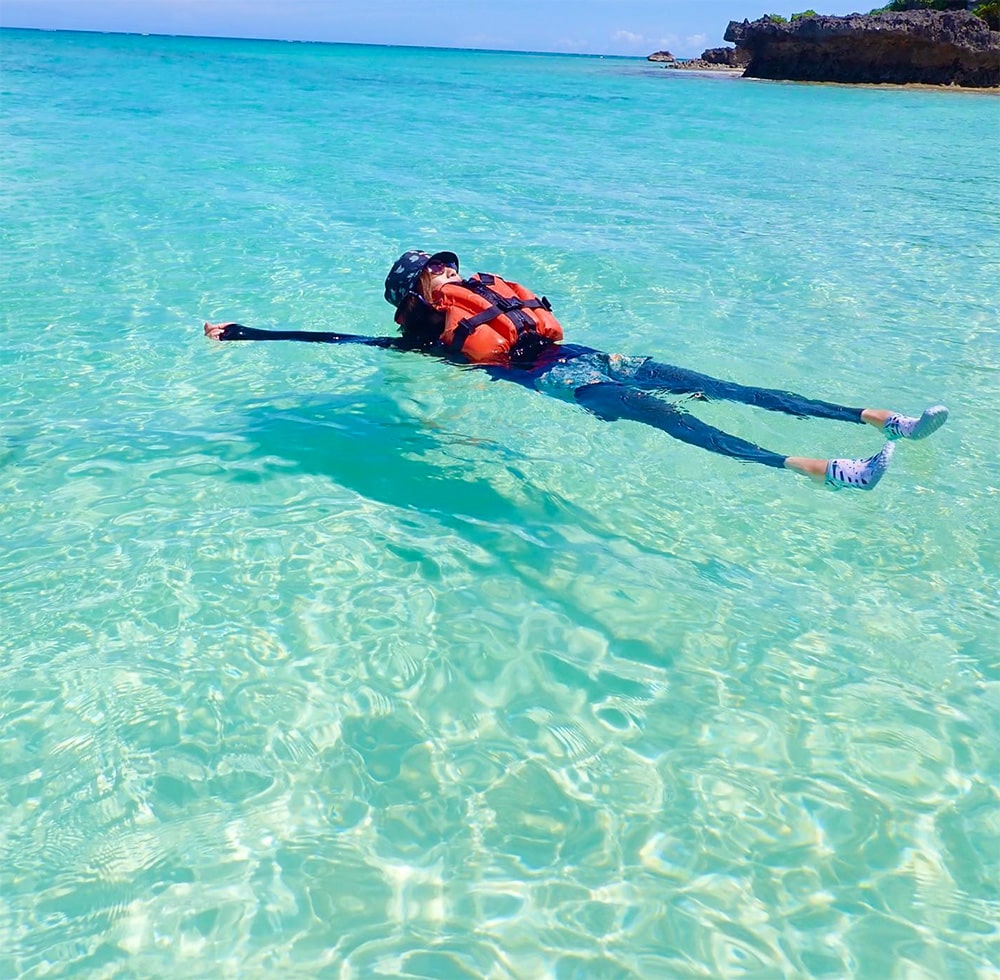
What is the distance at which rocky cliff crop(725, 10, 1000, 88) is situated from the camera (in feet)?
142

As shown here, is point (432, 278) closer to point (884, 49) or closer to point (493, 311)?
point (493, 311)

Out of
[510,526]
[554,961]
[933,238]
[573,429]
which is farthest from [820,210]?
[554,961]

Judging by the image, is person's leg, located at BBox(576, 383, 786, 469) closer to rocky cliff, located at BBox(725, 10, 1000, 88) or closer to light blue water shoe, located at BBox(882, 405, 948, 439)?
light blue water shoe, located at BBox(882, 405, 948, 439)

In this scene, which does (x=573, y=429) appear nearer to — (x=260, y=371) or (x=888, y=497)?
(x=888, y=497)

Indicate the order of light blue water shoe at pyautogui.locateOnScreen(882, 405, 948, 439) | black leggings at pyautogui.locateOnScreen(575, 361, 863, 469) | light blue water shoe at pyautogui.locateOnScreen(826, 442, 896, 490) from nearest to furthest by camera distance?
Answer: 1. light blue water shoe at pyautogui.locateOnScreen(826, 442, 896, 490)
2. black leggings at pyautogui.locateOnScreen(575, 361, 863, 469)
3. light blue water shoe at pyautogui.locateOnScreen(882, 405, 948, 439)

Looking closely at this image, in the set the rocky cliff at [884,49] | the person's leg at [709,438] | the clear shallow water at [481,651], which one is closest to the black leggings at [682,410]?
the person's leg at [709,438]

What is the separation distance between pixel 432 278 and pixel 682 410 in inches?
75.8

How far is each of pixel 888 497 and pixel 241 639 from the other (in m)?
3.80

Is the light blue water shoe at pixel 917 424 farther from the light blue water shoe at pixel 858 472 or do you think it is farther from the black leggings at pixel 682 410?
the light blue water shoe at pixel 858 472

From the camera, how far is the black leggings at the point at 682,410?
4871 mm

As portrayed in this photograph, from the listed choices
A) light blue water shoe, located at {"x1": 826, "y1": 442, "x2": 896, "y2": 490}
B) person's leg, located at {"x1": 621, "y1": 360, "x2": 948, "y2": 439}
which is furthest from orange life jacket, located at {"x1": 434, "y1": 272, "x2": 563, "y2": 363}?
light blue water shoe, located at {"x1": 826, "y1": 442, "x2": 896, "y2": 490}

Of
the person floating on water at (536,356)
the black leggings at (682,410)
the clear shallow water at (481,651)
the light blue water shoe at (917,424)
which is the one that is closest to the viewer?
the clear shallow water at (481,651)

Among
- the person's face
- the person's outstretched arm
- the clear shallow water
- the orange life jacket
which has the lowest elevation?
the clear shallow water

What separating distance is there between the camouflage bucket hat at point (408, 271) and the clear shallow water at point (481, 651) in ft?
2.73
